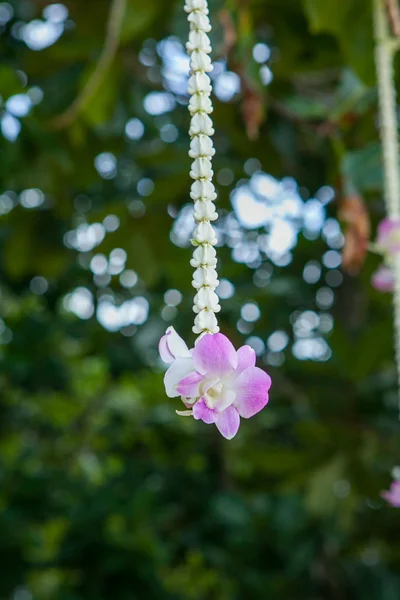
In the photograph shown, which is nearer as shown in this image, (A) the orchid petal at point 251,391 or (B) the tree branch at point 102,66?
(A) the orchid petal at point 251,391

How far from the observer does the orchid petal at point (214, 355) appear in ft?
0.59

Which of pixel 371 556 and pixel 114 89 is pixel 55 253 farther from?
pixel 371 556

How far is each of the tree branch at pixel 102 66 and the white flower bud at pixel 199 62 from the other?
544 millimetres

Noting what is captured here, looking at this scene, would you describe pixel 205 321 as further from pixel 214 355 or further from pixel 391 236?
pixel 391 236

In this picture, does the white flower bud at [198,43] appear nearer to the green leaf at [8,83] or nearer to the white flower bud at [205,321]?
the white flower bud at [205,321]

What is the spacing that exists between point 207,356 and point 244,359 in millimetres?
11

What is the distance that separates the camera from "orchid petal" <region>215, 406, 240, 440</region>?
0.62ft

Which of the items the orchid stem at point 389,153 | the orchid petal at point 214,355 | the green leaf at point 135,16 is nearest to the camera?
the orchid petal at point 214,355

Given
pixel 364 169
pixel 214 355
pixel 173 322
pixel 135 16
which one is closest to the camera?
pixel 214 355

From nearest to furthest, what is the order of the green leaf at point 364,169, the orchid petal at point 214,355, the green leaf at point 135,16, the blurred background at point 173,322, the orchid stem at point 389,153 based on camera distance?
the orchid petal at point 214,355, the orchid stem at point 389,153, the green leaf at point 364,169, the green leaf at point 135,16, the blurred background at point 173,322

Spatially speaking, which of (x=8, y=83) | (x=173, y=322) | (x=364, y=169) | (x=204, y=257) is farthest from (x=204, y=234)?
(x=173, y=322)

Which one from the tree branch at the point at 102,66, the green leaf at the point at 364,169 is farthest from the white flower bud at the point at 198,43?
the tree branch at the point at 102,66

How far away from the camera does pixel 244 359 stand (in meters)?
0.19

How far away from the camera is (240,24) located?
25.1 inches
